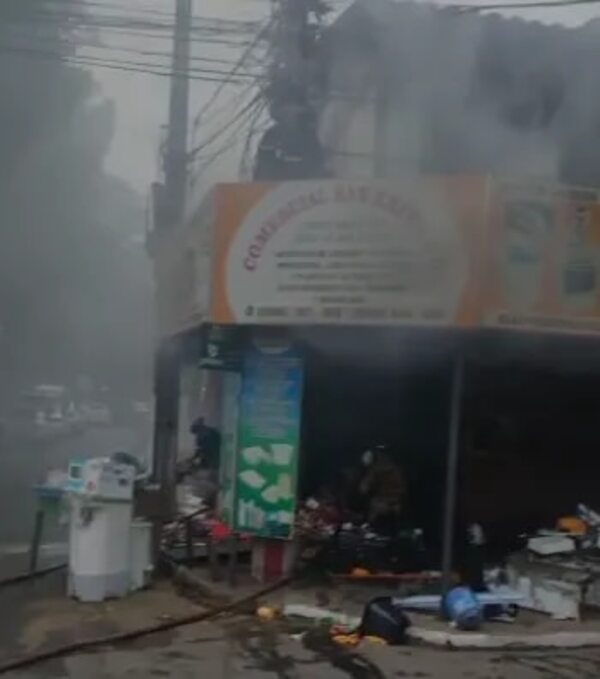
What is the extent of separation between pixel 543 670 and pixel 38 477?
36.1 ft

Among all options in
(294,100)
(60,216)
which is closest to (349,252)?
(294,100)

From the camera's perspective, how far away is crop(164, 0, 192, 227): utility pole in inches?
433

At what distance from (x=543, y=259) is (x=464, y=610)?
201cm

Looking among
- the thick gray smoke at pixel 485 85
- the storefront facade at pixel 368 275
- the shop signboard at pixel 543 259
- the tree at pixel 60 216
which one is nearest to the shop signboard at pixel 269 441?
the storefront facade at pixel 368 275

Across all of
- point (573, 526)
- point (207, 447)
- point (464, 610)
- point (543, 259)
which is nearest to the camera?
point (464, 610)

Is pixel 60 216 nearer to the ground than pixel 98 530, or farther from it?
farther from it

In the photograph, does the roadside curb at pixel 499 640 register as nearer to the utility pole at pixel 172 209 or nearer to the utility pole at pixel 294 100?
the utility pole at pixel 172 209

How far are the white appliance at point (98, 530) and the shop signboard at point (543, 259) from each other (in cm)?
251

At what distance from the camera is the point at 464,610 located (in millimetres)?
6652

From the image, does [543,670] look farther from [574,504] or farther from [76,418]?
[76,418]

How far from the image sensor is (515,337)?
24.1ft

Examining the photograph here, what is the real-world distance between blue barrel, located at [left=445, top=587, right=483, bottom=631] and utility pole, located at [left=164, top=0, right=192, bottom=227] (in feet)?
16.1

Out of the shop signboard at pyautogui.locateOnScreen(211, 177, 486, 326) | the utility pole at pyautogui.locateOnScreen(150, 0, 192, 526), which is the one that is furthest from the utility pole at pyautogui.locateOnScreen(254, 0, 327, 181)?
the utility pole at pyautogui.locateOnScreen(150, 0, 192, 526)

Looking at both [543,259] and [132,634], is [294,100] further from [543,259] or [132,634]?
[132,634]
